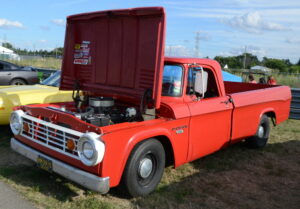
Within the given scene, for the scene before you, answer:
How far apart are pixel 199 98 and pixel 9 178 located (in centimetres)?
301

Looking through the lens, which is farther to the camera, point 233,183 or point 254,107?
point 254,107

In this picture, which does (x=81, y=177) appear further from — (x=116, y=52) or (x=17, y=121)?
(x=116, y=52)

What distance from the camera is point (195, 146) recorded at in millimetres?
4547

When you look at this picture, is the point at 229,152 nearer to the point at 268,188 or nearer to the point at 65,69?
the point at 268,188

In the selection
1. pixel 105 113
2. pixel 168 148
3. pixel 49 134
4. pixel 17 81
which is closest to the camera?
pixel 49 134

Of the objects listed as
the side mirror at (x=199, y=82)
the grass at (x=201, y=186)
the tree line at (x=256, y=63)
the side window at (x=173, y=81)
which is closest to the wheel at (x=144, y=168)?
the grass at (x=201, y=186)

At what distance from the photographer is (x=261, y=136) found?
6430 millimetres

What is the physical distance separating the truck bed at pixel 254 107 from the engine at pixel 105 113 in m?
1.97

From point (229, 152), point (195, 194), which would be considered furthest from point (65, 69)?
point (229, 152)

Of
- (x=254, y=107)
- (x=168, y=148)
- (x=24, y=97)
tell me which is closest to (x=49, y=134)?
(x=168, y=148)

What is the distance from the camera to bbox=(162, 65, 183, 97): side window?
14.6 ft

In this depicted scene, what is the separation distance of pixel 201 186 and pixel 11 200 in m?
2.56

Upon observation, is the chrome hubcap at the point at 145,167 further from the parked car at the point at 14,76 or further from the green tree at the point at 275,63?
the green tree at the point at 275,63

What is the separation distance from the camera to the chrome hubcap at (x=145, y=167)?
3824 millimetres
